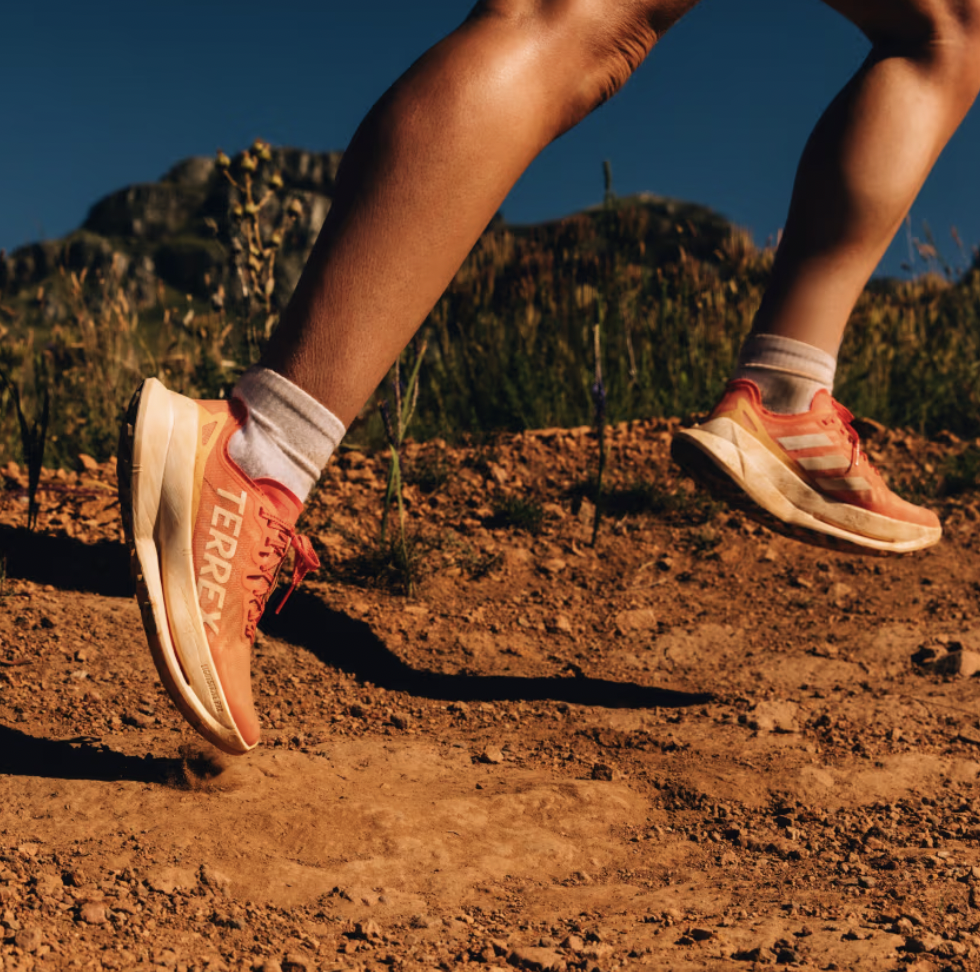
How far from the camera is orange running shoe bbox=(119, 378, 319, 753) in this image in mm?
1457

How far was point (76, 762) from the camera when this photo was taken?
5.49 feet

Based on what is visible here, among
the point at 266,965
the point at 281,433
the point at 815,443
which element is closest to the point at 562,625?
the point at 815,443

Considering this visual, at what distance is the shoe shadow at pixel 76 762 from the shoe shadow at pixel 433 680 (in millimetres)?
637

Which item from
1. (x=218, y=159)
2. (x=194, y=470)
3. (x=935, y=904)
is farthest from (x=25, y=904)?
(x=218, y=159)

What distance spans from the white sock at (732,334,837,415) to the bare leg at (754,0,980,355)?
0.08 feet

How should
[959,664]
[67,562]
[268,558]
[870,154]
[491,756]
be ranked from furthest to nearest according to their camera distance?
[67,562]
[959,664]
[870,154]
[491,756]
[268,558]

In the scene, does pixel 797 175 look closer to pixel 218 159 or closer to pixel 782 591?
pixel 782 591

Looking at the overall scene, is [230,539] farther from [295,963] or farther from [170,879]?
[295,963]

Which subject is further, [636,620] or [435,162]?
[636,620]

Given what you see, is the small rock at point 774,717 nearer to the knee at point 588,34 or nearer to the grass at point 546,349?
the knee at point 588,34

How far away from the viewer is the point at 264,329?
3.35m

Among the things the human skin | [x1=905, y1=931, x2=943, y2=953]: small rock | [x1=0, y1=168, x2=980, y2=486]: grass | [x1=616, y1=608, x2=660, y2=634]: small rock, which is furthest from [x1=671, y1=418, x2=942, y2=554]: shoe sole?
[x1=0, y1=168, x2=980, y2=486]: grass

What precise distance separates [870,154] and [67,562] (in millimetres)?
2055

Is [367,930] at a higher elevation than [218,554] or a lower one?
lower
